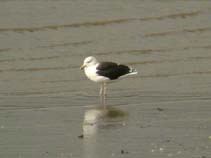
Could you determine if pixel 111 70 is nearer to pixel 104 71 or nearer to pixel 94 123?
pixel 104 71

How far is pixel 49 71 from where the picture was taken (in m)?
14.9

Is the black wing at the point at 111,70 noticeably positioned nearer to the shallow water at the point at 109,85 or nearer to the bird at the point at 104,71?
the bird at the point at 104,71

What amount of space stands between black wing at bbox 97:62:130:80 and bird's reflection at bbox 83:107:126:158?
171 cm

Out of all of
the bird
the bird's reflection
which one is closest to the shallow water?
the bird's reflection

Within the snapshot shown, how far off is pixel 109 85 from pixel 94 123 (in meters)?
3.24

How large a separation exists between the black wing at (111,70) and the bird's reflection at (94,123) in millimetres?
1711

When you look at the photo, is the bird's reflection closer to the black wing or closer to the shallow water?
the shallow water

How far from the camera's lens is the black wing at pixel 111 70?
1368 centimetres

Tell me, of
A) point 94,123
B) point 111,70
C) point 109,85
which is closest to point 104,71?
point 111,70

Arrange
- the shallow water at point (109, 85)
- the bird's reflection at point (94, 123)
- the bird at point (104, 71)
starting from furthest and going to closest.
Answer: the bird at point (104, 71), the shallow water at point (109, 85), the bird's reflection at point (94, 123)

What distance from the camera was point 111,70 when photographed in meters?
13.7

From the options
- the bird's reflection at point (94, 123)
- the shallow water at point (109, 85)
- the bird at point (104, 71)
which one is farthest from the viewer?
the bird at point (104, 71)

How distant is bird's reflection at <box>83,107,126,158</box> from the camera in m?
9.41

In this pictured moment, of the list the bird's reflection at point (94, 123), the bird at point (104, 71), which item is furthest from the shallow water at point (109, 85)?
the bird at point (104, 71)
